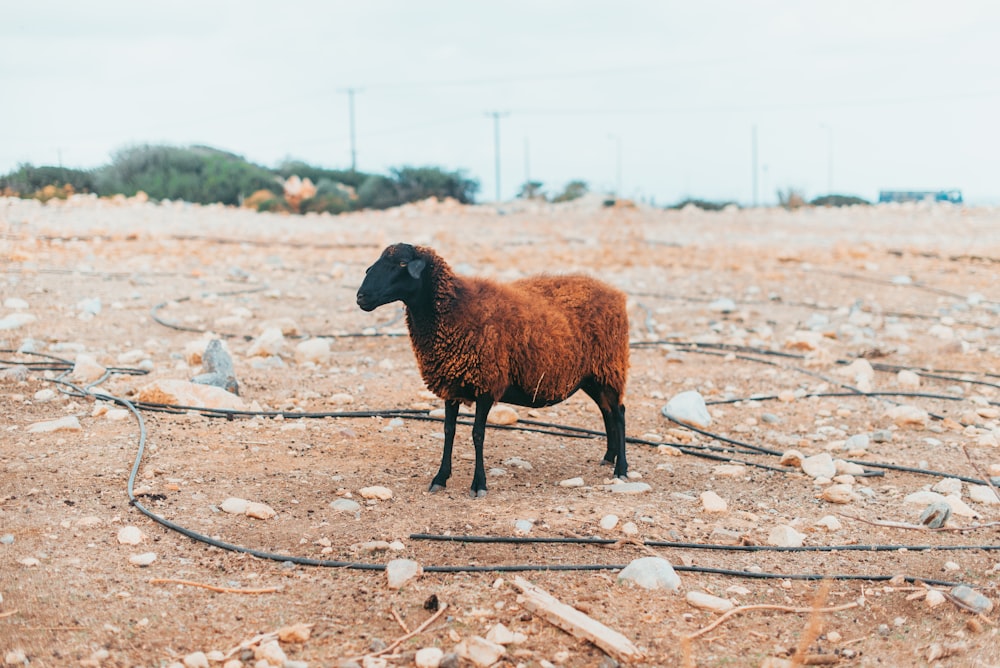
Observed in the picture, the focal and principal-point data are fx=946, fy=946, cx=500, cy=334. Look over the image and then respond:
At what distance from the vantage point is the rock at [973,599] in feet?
13.1

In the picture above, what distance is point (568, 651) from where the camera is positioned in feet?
11.7

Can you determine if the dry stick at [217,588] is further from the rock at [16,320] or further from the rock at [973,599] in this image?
the rock at [16,320]

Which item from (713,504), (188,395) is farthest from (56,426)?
(713,504)

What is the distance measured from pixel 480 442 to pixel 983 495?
2979 mm

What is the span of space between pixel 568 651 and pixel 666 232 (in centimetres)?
1977

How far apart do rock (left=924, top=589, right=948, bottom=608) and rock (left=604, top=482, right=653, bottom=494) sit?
5.82ft

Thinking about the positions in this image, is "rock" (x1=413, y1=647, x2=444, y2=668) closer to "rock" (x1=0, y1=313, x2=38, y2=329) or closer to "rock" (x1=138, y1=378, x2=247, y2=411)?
"rock" (x1=138, y1=378, x2=247, y2=411)

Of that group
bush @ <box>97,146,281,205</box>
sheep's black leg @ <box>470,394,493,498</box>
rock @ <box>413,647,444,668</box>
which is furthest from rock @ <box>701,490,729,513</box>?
bush @ <box>97,146,281,205</box>

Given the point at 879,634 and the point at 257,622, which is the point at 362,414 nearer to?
the point at 257,622

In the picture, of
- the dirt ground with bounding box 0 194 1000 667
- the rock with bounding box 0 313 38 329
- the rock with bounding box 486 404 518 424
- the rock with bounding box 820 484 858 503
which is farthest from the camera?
the rock with bounding box 0 313 38 329

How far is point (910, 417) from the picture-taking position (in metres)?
7.26

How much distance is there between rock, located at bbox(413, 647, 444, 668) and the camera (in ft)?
11.2

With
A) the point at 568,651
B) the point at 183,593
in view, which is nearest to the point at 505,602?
the point at 568,651

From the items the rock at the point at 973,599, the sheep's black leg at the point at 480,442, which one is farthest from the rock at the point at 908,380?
the sheep's black leg at the point at 480,442
